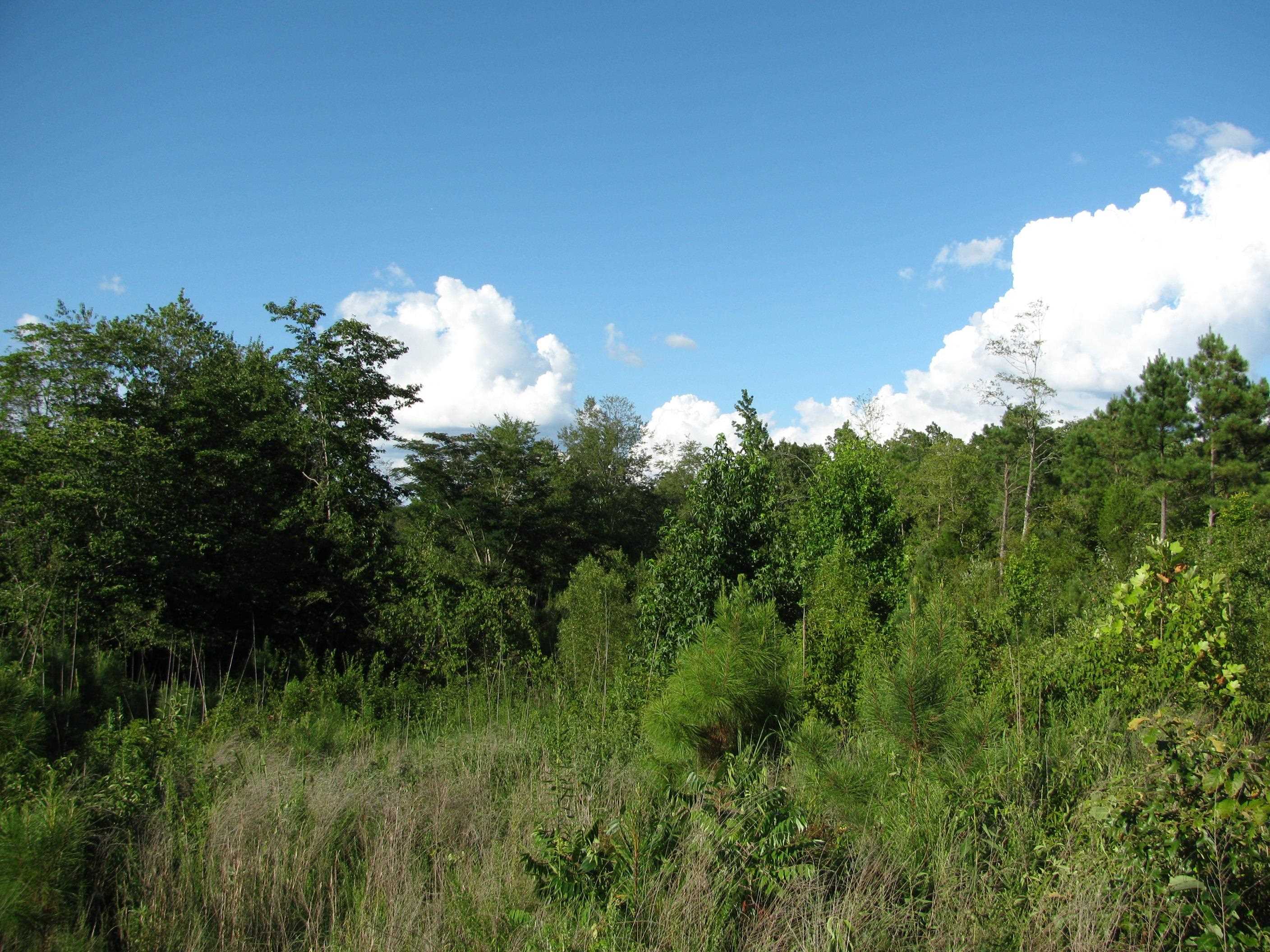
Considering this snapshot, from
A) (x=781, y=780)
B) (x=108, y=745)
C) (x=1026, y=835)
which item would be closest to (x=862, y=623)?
(x=781, y=780)

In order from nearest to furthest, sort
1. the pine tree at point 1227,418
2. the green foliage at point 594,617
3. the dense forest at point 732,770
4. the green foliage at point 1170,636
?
the dense forest at point 732,770, the green foliage at point 1170,636, the green foliage at point 594,617, the pine tree at point 1227,418

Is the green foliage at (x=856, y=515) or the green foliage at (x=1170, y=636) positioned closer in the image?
the green foliage at (x=1170, y=636)

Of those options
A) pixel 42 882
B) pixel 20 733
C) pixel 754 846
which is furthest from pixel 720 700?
pixel 20 733

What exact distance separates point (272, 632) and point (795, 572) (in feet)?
46.6

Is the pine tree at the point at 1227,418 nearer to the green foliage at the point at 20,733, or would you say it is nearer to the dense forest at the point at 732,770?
the dense forest at the point at 732,770

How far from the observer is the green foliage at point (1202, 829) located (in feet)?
7.13

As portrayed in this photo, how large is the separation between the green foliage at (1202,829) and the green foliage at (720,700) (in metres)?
2.12

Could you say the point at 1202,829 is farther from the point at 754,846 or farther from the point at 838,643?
the point at 838,643

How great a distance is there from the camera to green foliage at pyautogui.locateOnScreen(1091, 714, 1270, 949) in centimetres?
217

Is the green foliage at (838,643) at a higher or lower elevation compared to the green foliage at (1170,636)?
lower

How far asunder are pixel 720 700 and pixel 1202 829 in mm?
2524

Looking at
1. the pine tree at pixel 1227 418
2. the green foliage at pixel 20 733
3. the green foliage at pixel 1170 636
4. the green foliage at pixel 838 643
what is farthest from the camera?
the pine tree at pixel 1227 418

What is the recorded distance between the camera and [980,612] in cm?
707

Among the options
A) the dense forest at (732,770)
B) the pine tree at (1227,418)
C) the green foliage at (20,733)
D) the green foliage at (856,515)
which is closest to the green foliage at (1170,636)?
the dense forest at (732,770)
